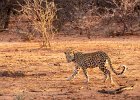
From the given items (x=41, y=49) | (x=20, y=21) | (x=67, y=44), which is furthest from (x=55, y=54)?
(x=20, y=21)

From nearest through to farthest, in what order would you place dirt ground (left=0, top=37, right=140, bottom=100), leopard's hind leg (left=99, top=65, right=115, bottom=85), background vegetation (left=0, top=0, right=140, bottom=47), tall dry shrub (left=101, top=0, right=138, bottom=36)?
dirt ground (left=0, top=37, right=140, bottom=100), leopard's hind leg (left=99, top=65, right=115, bottom=85), tall dry shrub (left=101, top=0, right=138, bottom=36), background vegetation (left=0, top=0, right=140, bottom=47)

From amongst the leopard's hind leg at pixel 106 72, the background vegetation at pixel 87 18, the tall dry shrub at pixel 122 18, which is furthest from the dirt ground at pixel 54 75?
the background vegetation at pixel 87 18

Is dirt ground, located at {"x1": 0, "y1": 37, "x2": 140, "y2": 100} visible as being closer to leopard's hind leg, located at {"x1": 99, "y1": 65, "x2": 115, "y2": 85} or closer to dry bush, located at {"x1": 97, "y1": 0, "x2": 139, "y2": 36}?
leopard's hind leg, located at {"x1": 99, "y1": 65, "x2": 115, "y2": 85}

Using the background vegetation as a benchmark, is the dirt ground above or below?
below

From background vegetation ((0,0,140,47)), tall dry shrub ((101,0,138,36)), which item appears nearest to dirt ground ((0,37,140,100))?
tall dry shrub ((101,0,138,36))

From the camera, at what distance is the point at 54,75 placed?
13.8 meters

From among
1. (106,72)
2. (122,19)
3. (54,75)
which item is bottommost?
(54,75)

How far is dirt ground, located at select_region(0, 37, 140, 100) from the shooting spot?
11.0m

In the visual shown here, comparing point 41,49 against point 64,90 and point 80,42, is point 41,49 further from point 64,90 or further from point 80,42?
point 64,90

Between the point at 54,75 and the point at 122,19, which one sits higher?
the point at 122,19

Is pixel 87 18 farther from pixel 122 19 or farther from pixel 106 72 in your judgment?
pixel 106 72

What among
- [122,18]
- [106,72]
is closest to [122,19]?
[122,18]

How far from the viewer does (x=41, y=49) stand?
21312mm

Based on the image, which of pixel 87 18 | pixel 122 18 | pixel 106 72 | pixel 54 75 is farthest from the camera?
pixel 87 18
